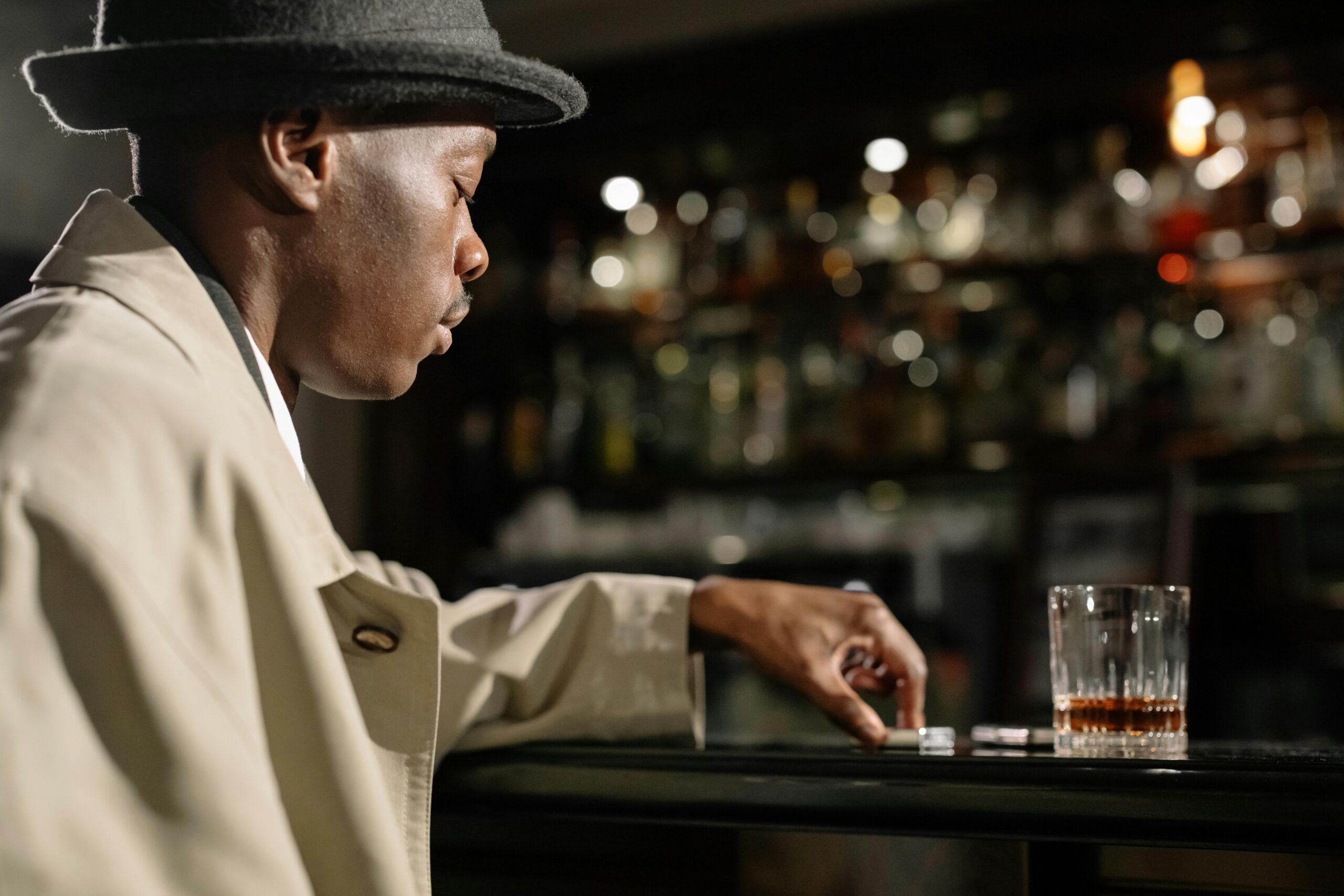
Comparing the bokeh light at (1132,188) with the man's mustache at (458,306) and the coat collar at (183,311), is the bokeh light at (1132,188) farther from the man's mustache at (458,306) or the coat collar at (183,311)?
the coat collar at (183,311)

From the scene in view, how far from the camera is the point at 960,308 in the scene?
132 inches

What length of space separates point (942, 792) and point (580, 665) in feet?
1.28

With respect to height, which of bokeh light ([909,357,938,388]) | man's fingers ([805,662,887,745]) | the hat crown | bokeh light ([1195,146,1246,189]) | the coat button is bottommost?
man's fingers ([805,662,887,745])

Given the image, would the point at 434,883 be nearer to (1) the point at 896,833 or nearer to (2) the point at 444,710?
(2) the point at 444,710

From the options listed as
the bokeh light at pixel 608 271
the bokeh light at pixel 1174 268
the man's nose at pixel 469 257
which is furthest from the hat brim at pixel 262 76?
the bokeh light at pixel 608 271

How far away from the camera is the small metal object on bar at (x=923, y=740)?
0.93 meters

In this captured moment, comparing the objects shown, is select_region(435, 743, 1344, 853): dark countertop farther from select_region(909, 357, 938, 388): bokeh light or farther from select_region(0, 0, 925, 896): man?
select_region(909, 357, 938, 388): bokeh light

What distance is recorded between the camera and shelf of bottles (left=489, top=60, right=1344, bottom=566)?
295 cm

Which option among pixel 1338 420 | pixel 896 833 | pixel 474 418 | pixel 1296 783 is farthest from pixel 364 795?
pixel 474 418

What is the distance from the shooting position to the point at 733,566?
3.10m

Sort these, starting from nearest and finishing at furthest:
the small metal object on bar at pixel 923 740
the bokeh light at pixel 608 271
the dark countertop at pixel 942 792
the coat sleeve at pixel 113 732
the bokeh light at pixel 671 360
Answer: the coat sleeve at pixel 113 732
the dark countertop at pixel 942 792
the small metal object on bar at pixel 923 740
the bokeh light at pixel 671 360
the bokeh light at pixel 608 271

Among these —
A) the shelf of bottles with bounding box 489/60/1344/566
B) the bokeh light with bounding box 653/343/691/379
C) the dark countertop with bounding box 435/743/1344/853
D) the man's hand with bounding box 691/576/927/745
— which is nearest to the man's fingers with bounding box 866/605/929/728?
the man's hand with bounding box 691/576/927/745

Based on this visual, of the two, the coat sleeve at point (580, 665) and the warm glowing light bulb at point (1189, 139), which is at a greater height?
the warm glowing light bulb at point (1189, 139)

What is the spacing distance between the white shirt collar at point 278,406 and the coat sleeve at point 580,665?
22 cm
